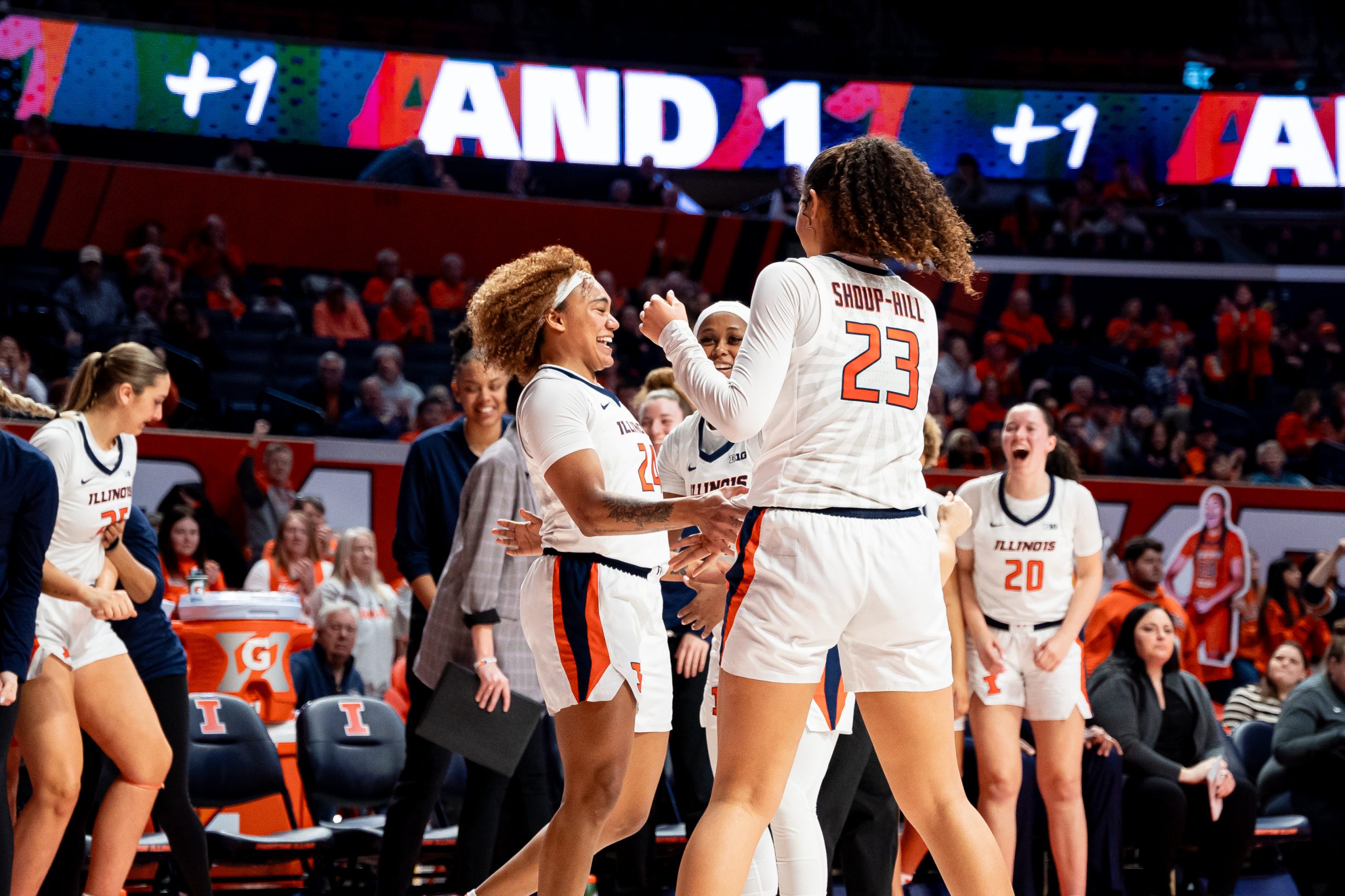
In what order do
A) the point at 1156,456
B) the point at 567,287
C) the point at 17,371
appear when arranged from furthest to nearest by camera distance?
the point at 1156,456 → the point at 17,371 → the point at 567,287

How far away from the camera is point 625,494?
12.0 feet

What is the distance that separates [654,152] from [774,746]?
16.4 meters

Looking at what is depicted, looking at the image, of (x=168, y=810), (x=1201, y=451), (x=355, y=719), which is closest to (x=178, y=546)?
(x=355, y=719)

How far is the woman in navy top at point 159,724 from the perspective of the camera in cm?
490

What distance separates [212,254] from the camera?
14484 mm

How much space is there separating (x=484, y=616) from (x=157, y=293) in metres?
9.99

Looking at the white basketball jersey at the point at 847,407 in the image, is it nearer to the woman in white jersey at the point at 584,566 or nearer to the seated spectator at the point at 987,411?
the woman in white jersey at the point at 584,566

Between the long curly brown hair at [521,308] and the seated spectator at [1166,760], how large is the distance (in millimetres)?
3970

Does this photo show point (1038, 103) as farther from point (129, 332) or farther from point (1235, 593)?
point (129, 332)

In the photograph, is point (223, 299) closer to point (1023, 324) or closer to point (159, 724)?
point (1023, 324)

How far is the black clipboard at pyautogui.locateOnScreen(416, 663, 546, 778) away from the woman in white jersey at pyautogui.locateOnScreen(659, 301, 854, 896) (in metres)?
0.86

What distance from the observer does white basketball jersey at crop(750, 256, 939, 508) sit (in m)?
3.01

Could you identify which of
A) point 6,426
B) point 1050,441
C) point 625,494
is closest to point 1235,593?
point 1050,441

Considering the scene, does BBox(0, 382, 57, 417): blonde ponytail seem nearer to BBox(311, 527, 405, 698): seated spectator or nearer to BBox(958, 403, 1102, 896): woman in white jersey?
BBox(311, 527, 405, 698): seated spectator
